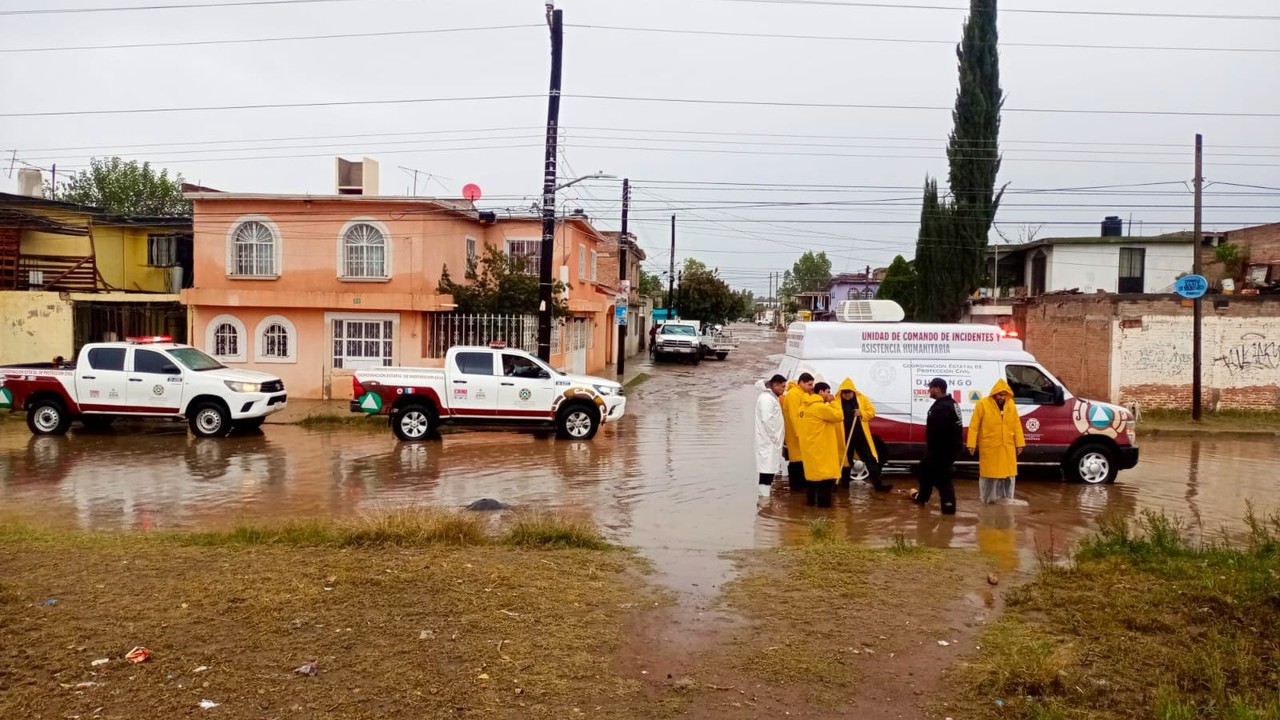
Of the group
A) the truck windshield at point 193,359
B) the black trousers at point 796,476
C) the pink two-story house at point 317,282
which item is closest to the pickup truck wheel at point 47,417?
the truck windshield at point 193,359

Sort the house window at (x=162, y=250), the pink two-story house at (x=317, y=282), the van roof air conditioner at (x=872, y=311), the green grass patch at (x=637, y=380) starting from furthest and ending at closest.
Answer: the green grass patch at (x=637, y=380) < the house window at (x=162, y=250) < the pink two-story house at (x=317, y=282) < the van roof air conditioner at (x=872, y=311)

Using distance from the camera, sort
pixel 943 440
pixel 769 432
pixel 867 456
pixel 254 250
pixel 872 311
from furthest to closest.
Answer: pixel 254 250 → pixel 872 311 → pixel 867 456 → pixel 769 432 → pixel 943 440

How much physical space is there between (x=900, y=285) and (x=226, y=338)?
140ft

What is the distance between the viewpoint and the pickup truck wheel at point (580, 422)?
17094mm

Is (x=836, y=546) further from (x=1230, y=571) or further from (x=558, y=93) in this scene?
(x=558, y=93)

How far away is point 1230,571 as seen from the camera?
7.07 meters

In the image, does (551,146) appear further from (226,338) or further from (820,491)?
(820,491)

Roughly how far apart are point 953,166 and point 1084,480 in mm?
33654

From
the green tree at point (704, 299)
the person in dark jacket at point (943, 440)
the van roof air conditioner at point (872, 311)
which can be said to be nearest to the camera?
the person in dark jacket at point (943, 440)

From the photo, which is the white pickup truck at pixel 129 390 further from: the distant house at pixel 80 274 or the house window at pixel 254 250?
the distant house at pixel 80 274

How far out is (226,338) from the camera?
2386 centimetres

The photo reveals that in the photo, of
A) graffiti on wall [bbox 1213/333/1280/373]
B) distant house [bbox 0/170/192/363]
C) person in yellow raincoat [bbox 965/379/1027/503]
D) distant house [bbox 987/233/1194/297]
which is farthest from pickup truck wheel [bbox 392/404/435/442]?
distant house [bbox 987/233/1194/297]

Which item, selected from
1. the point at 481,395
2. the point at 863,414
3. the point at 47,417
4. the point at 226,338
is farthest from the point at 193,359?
the point at 863,414

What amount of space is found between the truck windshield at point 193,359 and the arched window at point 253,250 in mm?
6145
